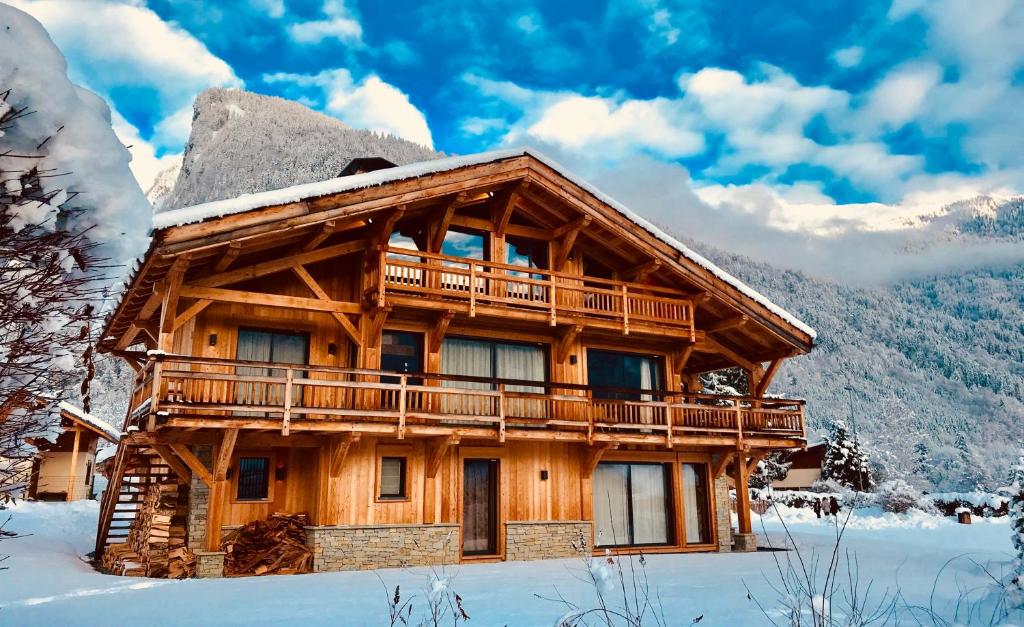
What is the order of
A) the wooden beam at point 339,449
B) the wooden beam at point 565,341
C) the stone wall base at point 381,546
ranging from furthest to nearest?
1. the wooden beam at point 565,341
2. the stone wall base at point 381,546
3. the wooden beam at point 339,449

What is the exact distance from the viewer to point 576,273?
1927cm

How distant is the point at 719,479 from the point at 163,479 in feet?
44.9

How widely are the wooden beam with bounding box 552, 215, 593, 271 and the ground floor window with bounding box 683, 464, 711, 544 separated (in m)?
6.30

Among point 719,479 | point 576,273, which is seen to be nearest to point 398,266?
point 576,273

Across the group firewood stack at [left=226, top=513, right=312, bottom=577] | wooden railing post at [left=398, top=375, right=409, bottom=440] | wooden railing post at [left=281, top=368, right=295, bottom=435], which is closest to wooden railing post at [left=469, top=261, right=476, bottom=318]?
wooden railing post at [left=398, top=375, right=409, bottom=440]

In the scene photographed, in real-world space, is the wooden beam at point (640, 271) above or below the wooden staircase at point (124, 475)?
above

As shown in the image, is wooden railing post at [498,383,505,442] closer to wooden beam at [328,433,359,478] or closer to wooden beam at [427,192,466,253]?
wooden beam at [328,433,359,478]

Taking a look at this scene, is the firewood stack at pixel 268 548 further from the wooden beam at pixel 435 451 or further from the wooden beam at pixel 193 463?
the wooden beam at pixel 435 451

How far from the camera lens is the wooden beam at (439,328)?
16109mm

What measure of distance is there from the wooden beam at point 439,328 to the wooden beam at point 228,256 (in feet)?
14.2

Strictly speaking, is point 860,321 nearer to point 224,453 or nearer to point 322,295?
point 322,295

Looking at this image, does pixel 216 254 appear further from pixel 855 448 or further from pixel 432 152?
pixel 432 152

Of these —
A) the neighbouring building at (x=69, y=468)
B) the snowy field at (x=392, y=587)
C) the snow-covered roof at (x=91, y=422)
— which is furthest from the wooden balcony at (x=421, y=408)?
the neighbouring building at (x=69, y=468)

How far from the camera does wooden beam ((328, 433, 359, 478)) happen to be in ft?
47.6
